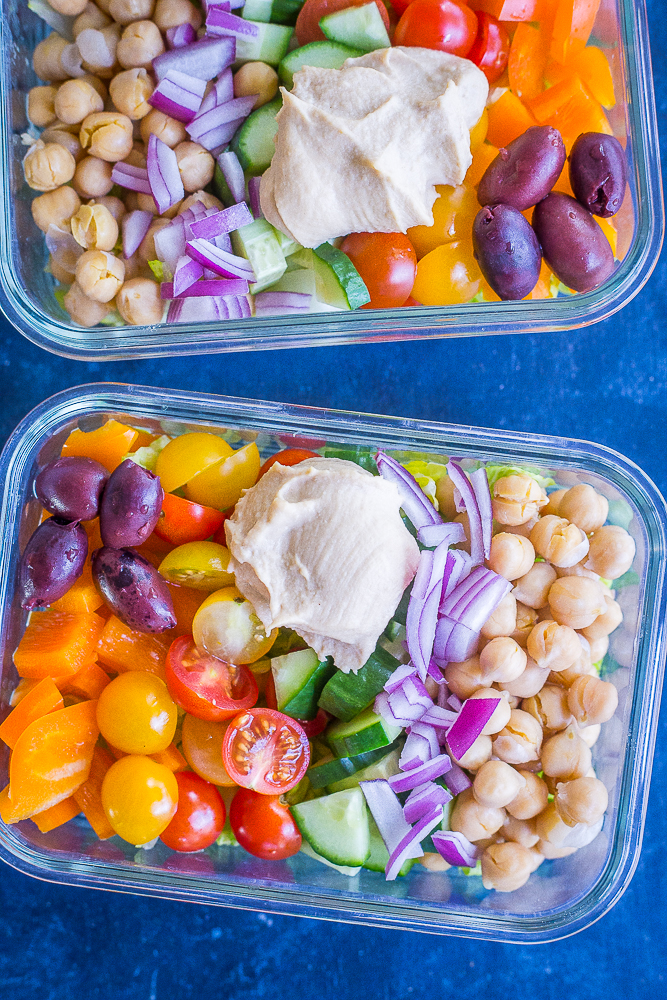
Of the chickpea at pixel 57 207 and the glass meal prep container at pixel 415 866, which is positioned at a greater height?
the chickpea at pixel 57 207

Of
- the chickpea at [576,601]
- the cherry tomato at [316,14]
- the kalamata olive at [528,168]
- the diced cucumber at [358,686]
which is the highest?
the cherry tomato at [316,14]

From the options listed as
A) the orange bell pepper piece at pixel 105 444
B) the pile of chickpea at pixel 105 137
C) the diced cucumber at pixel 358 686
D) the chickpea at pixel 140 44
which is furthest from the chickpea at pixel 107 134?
the diced cucumber at pixel 358 686

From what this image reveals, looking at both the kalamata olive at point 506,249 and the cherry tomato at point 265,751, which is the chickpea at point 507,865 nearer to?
the cherry tomato at point 265,751

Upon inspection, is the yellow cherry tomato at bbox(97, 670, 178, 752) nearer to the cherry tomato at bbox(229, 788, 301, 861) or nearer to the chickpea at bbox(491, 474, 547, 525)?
the cherry tomato at bbox(229, 788, 301, 861)

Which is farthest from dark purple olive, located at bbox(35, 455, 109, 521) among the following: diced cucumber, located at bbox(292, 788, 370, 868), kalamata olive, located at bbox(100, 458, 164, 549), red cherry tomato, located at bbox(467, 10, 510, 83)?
red cherry tomato, located at bbox(467, 10, 510, 83)

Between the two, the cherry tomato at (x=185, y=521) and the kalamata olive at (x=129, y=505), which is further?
the cherry tomato at (x=185, y=521)

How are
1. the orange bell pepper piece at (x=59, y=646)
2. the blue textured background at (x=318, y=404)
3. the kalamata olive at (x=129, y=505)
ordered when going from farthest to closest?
the blue textured background at (x=318, y=404) → the orange bell pepper piece at (x=59, y=646) → the kalamata olive at (x=129, y=505)

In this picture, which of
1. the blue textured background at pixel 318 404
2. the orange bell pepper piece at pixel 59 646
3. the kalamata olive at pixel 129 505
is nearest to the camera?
the kalamata olive at pixel 129 505

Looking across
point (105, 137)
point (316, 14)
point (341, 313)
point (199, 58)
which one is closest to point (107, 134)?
point (105, 137)
